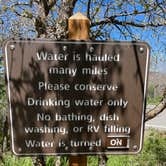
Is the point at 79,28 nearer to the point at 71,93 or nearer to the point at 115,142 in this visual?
the point at 71,93

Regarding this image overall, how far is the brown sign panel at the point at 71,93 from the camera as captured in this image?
210cm

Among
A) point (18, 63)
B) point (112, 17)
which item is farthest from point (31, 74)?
point (112, 17)

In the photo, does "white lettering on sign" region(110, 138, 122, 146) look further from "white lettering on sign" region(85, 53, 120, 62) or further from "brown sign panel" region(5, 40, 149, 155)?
"white lettering on sign" region(85, 53, 120, 62)

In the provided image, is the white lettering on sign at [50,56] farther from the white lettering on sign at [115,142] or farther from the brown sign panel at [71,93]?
the white lettering on sign at [115,142]

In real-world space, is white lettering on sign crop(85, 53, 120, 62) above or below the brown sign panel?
above

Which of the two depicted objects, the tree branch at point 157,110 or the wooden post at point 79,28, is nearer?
the wooden post at point 79,28

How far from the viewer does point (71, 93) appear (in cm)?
212

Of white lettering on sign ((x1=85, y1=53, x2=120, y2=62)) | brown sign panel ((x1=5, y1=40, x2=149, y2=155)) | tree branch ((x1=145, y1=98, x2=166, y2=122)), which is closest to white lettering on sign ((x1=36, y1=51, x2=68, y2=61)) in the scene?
brown sign panel ((x1=5, y1=40, x2=149, y2=155))

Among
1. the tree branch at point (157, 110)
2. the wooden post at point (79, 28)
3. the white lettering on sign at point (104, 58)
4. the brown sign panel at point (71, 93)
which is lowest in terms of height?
the tree branch at point (157, 110)

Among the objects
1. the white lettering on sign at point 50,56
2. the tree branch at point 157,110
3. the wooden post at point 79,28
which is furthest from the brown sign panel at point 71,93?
the tree branch at point 157,110

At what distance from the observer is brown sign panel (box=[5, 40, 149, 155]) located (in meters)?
2.10

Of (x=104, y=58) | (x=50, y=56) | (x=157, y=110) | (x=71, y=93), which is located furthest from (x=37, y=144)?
(x=157, y=110)

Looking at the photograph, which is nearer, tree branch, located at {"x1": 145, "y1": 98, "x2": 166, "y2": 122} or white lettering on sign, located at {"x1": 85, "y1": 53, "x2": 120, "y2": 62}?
white lettering on sign, located at {"x1": 85, "y1": 53, "x2": 120, "y2": 62}

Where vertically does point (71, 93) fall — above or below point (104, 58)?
below
